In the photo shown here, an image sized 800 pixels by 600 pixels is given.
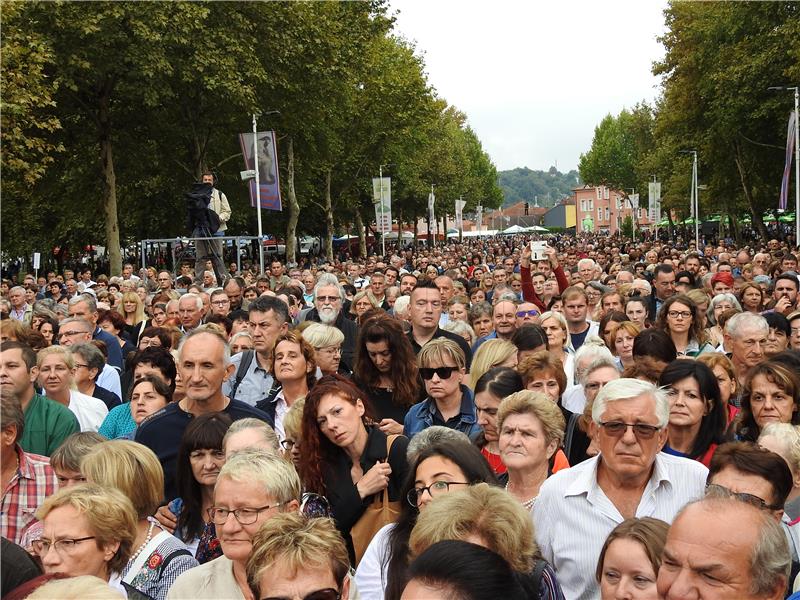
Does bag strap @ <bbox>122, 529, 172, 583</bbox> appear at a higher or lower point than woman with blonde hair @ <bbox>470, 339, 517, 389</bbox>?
lower

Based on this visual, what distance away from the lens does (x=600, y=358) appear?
6410 millimetres

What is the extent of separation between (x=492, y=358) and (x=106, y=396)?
122 inches

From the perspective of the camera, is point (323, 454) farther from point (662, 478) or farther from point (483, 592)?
point (483, 592)

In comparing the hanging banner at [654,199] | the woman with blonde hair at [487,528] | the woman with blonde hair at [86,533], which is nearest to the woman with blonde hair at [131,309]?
the woman with blonde hair at [86,533]

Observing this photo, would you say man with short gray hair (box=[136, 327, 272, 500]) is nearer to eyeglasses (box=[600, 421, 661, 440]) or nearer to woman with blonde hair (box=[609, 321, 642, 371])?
eyeglasses (box=[600, 421, 661, 440])

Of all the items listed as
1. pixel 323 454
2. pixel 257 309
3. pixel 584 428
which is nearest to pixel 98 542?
pixel 323 454

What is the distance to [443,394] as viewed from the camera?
21.1ft

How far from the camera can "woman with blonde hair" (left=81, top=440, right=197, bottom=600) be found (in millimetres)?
4125

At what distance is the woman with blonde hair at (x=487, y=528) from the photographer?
3.34m

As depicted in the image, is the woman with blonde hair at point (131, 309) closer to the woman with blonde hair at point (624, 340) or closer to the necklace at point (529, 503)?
the woman with blonde hair at point (624, 340)

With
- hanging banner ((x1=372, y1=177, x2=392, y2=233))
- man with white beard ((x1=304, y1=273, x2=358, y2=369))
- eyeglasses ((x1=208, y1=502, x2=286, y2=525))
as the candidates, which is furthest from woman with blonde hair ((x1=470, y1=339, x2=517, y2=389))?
hanging banner ((x1=372, y1=177, x2=392, y2=233))

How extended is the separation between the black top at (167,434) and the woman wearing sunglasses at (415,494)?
1.85m

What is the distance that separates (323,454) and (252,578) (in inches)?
67.7

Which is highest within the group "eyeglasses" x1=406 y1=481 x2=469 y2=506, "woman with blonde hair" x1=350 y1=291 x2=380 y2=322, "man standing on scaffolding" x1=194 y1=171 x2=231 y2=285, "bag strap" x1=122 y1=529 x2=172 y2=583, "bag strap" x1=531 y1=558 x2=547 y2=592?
"man standing on scaffolding" x1=194 y1=171 x2=231 y2=285
